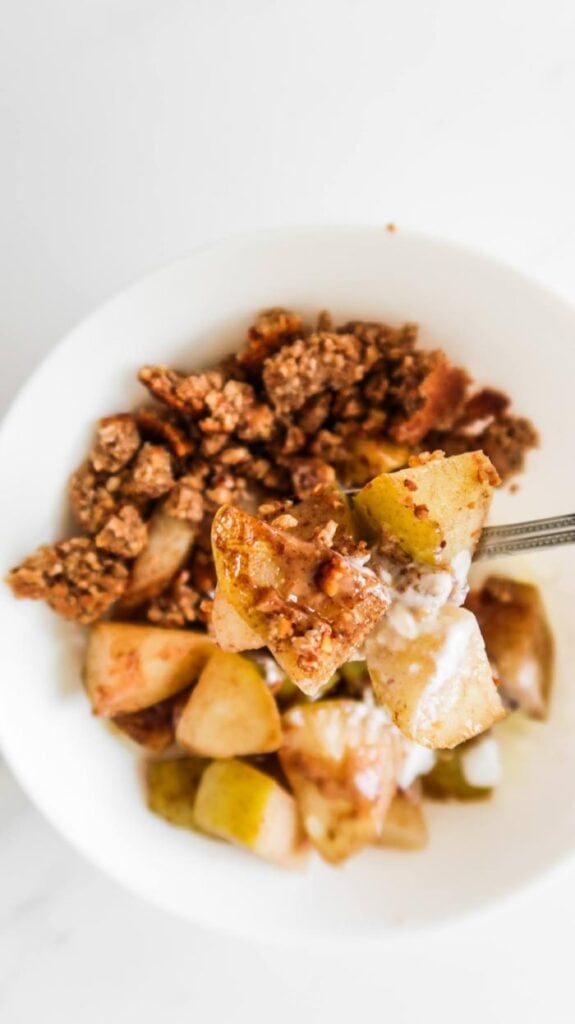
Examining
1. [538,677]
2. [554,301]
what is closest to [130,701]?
[538,677]

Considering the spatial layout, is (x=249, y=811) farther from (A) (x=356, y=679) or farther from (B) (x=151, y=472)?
(B) (x=151, y=472)

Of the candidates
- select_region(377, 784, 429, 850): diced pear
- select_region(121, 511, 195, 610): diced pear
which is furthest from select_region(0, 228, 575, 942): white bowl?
select_region(121, 511, 195, 610): diced pear

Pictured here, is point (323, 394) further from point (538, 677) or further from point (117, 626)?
point (538, 677)

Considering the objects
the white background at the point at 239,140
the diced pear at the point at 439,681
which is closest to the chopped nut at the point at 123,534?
the white background at the point at 239,140

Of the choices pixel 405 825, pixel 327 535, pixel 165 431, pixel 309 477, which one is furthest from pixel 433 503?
pixel 405 825

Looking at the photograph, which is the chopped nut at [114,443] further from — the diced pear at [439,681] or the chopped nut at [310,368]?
the diced pear at [439,681]

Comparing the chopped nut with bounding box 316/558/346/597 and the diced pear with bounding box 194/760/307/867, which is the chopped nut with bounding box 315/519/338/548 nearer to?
the chopped nut with bounding box 316/558/346/597
